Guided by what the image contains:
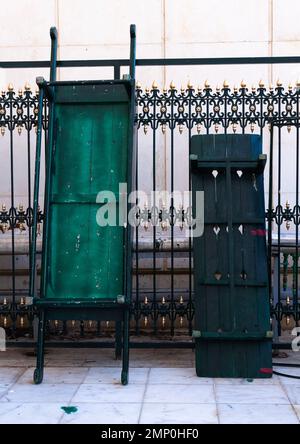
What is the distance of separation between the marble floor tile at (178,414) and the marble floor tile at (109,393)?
24 centimetres

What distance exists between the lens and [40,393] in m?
4.87

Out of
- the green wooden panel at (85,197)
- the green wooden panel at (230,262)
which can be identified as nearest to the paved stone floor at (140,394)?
the green wooden panel at (230,262)

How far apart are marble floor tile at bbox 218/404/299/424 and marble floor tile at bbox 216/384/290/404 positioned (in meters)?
0.09

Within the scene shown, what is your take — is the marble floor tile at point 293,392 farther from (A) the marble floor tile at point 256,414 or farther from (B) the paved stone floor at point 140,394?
(A) the marble floor tile at point 256,414

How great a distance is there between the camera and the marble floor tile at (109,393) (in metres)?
4.70

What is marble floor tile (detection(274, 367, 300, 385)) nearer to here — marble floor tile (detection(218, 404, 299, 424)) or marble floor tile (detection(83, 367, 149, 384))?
marble floor tile (detection(218, 404, 299, 424))

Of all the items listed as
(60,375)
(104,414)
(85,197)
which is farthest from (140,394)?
(85,197)

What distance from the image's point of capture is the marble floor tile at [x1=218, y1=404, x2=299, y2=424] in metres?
4.20

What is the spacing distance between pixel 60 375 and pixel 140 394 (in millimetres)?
938

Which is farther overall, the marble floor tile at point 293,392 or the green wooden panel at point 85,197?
the green wooden panel at point 85,197

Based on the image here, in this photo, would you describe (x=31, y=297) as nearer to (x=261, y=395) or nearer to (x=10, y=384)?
(x=10, y=384)

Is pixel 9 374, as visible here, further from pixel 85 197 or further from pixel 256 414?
pixel 256 414

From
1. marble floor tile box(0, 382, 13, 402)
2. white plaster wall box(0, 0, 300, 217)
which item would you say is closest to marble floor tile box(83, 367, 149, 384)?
marble floor tile box(0, 382, 13, 402)

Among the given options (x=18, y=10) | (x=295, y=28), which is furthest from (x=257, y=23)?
(x=18, y=10)
